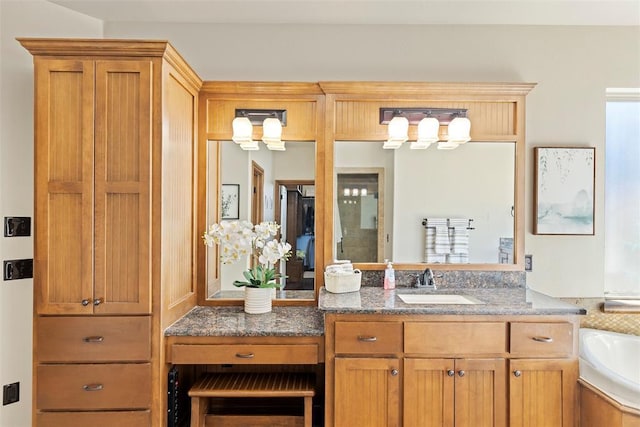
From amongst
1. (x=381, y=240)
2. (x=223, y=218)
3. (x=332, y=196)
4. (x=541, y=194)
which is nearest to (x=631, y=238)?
(x=541, y=194)

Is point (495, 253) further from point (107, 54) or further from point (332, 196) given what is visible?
point (107, 54)

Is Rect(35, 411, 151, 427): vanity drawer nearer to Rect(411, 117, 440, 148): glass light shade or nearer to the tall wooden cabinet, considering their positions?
the tall wooden cabinet

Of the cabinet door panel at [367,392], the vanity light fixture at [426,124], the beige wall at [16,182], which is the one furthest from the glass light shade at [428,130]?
the beige wall at [16,182]

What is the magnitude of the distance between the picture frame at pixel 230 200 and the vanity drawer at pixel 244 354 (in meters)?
0.89

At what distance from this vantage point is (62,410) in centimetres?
191

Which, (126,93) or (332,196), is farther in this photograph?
(332,196)

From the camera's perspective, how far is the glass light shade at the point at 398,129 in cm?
243

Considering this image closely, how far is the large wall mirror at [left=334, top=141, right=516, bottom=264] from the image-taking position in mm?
2549

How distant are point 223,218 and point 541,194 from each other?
215 cm

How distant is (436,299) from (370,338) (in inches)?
23.2

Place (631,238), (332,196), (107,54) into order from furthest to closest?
(631,238), (332,196), (107,54)

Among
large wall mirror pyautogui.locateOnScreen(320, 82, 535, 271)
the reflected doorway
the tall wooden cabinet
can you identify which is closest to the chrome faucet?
large wall mirror pyautogui.locateOnScreen(320, 82, 535, 271)

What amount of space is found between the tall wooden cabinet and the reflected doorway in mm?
1120

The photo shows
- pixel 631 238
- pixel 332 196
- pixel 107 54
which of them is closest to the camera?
pixel 107 54
